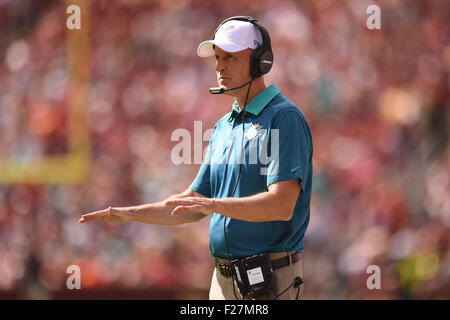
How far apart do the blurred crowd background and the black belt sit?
7.18 ft

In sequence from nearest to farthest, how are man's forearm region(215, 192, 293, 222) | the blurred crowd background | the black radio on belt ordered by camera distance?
man's forearm region(215, 192, 293, 222) < the black radio on belt < the blurred crowd background

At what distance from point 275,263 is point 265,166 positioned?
0.39 m

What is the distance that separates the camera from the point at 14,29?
529cm

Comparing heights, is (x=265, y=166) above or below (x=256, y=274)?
above

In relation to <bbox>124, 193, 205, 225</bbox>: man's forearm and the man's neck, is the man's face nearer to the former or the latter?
the man's neck

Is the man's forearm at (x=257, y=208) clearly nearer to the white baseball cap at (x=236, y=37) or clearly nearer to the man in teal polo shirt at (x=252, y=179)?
the man in teal polo shirt at (x=252, y=179)

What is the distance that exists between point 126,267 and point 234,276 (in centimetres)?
269

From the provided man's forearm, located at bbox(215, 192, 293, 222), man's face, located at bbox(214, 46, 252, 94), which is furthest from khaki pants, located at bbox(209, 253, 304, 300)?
man's face, located at bbox(214, 46, 252, 94)

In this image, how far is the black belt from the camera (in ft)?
7.64

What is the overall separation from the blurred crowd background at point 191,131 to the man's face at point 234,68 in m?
2.22

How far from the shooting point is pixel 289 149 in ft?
7.27

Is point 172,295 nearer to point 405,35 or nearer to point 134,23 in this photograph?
point 134,23

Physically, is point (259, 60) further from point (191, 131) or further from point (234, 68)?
point (191, 131)

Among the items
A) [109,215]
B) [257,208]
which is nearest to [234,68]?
[257,208]
